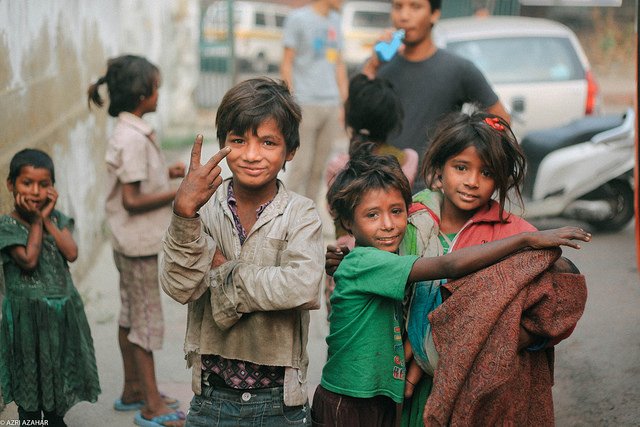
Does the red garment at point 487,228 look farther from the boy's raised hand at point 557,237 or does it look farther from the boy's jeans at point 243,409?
the boy's jeans at point 243,409

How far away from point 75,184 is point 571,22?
1931 cm

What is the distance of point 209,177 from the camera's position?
2510mm

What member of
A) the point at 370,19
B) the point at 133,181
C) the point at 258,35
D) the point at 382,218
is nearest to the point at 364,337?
the point at 382,218

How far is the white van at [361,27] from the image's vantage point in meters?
18.0

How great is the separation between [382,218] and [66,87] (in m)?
3.79

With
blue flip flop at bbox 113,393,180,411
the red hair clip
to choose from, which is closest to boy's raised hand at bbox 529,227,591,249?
the red hair clip

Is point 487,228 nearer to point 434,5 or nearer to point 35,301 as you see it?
point 35,301

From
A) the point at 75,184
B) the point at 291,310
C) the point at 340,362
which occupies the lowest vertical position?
the point at 75,184

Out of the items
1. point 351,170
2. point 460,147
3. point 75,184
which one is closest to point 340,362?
point 351,170

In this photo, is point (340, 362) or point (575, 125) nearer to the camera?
point (340, 362)

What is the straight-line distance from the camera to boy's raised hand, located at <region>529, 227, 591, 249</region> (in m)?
2.55

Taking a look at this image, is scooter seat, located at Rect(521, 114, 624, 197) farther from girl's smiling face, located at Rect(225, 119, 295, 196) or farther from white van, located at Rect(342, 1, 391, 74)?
white van, located at Rect(342, 1, 391, 74)

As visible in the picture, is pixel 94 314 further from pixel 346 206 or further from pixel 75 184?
pixel 346 206

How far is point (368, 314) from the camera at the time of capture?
2811mm
